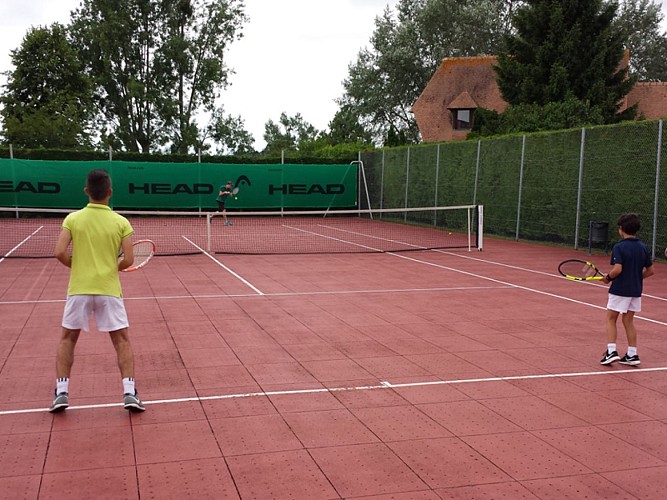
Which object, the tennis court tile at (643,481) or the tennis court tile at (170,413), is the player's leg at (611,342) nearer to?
the tennis court tile at (643,481)

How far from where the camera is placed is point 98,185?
→ 5.11 metres

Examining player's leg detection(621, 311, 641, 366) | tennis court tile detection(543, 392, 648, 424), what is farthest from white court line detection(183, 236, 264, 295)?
tennis court tile detection(543, 392, 648, 424)

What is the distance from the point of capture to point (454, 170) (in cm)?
2417

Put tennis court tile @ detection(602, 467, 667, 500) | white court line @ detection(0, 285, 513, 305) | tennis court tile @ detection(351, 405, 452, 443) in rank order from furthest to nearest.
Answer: white court line @ detection(0, 285, 513, 305) < tennis court tile @ detection(351, 405, 452, 443) < tennis court tile @ detection(602, 467, 667, 500)

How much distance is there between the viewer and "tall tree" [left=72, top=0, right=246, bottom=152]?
47406 millimetres

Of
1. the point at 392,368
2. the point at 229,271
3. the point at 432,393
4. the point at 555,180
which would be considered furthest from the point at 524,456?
the point at 555,180

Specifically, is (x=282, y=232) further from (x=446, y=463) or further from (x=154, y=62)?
(x=154, y=62)

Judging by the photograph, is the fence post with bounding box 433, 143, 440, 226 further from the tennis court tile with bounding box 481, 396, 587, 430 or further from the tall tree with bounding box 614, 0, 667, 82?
the tall tree with bounding box 614, 0, 667, 82

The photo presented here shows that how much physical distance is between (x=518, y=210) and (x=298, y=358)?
14.9 meters

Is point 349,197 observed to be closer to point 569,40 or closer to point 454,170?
point 454,170

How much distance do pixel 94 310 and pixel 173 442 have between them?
118 cm

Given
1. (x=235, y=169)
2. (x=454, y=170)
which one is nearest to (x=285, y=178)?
(x=235, y=169)

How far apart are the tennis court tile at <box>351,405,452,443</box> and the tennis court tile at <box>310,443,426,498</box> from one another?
24 centimetres

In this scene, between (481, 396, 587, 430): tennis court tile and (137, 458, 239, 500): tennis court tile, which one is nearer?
(137, 458, 239, 500): tennis court tile
